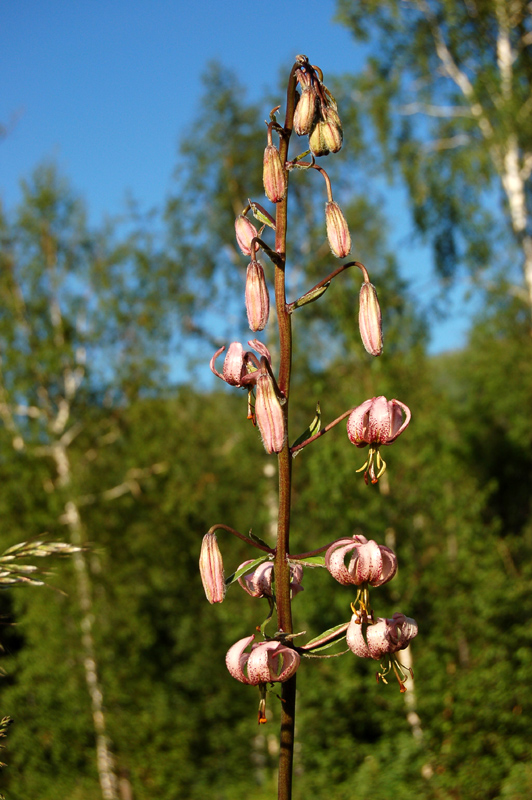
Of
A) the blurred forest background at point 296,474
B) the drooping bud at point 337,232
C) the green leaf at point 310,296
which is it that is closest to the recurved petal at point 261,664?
the green leaf at point 310,296

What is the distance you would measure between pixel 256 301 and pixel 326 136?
310 millimetres

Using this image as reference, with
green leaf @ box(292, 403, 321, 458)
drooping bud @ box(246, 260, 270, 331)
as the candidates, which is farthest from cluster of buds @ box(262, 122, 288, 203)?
green leaf @ box(292, 403, 321, 458)

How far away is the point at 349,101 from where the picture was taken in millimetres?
8797

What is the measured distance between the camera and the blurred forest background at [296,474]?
7730 mm

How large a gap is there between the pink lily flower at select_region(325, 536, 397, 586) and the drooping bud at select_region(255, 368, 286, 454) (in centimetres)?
19

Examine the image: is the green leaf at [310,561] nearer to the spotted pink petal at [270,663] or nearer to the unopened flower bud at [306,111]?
the spotted pink petal at [270,663]

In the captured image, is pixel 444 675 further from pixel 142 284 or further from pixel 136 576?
pixel 142 284

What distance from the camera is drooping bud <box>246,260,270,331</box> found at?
4.09 ft

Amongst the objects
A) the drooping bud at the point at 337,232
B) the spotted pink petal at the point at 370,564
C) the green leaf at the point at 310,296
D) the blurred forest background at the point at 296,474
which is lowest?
the spotted pink petal at the point at 370,564

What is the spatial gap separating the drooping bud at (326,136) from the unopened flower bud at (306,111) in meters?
0.02

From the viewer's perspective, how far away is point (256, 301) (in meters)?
1.25

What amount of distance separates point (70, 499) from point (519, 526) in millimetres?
6963

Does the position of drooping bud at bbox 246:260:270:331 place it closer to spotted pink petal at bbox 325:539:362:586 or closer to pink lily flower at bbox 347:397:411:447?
pink lily flower at bbox 347:397:411:447

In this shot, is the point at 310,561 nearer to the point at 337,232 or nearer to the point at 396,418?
the point at 396,418
